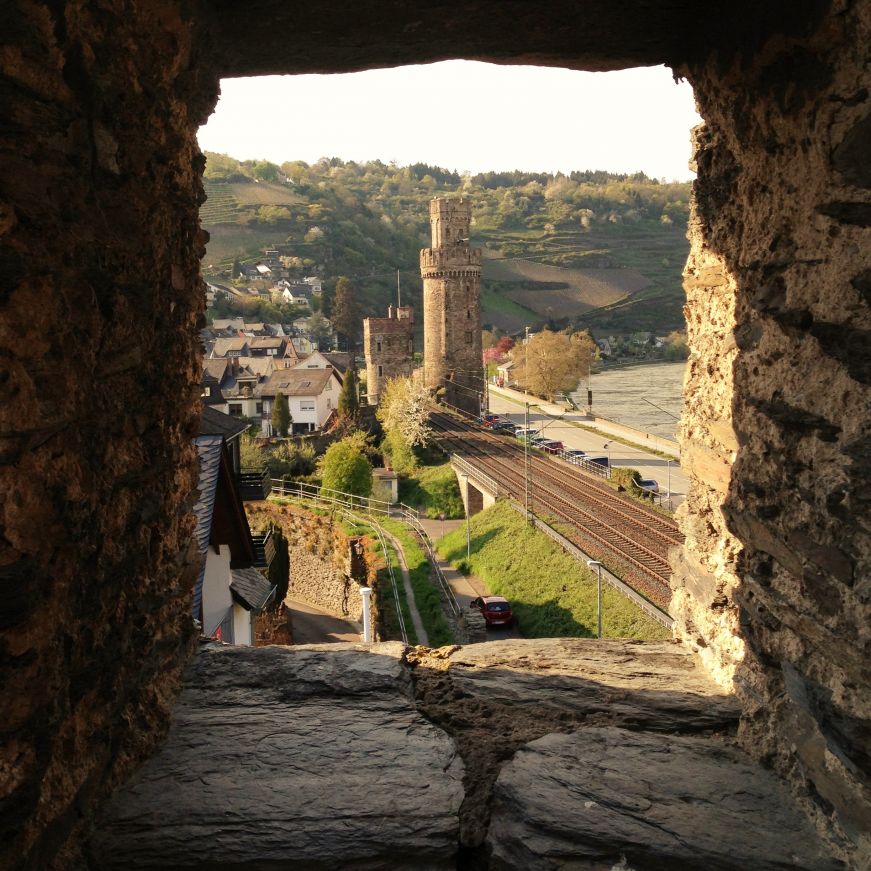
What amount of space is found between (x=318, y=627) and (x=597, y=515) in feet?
27.5

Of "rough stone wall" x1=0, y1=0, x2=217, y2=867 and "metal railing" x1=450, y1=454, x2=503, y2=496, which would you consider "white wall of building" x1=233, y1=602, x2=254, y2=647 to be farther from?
"metal railing" x1=450, y1=454, x2=503, y2=496

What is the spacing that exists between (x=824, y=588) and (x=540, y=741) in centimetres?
116

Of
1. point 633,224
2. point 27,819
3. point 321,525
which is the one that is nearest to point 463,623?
point 321,525

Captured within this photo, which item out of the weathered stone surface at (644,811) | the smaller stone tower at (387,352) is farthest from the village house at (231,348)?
the weathered stone surface at (644,811)

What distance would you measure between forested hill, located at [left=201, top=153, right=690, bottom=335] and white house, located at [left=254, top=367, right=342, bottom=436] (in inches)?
1548

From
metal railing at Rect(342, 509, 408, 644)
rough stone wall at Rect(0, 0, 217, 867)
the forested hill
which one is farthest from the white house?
the forested hill

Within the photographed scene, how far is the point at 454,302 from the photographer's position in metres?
49.2

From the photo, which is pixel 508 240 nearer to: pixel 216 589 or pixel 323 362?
pixel 323 362

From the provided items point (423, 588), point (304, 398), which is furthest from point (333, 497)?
point (304, 398)

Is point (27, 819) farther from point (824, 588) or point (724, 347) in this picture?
point (724, 347)

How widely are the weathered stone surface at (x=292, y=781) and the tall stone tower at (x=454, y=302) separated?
4586 cm

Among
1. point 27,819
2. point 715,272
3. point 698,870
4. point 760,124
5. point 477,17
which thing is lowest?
point 698,870

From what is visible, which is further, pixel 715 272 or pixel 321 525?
pixel 321 525

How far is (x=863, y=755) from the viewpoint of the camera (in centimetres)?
218
